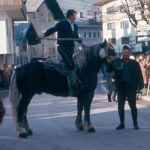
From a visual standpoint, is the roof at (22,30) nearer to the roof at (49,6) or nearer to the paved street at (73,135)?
the roof at (49,6)

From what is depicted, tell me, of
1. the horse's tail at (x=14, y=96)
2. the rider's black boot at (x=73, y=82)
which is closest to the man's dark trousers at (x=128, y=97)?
the rider's black boot at (x=73, y=82)

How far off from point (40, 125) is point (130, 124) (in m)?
2.31

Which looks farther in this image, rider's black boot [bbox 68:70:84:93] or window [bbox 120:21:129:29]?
window [bbox 120:21:129:29]

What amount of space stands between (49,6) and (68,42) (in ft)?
147

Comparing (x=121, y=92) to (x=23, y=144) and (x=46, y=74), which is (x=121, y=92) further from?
(x=23, y=144)

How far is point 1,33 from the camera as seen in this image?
24.6 metres

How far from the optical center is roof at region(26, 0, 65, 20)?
45178mm

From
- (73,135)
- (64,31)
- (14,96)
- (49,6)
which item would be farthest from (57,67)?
(49,6)

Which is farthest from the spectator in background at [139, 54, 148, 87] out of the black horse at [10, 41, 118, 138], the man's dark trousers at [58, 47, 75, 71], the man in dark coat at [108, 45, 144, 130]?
the man's dark trousers at [58, 47, 75, 71]

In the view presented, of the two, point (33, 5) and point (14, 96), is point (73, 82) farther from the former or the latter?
point (33, 5)

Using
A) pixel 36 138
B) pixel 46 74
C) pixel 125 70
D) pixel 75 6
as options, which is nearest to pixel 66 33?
pixel 46 74

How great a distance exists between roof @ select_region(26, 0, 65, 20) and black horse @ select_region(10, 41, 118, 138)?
3907 centimetres

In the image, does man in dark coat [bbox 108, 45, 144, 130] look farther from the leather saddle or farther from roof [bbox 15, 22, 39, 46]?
roof [bbox 15, 22, 39, 46]

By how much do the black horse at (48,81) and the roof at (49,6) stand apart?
128ft
